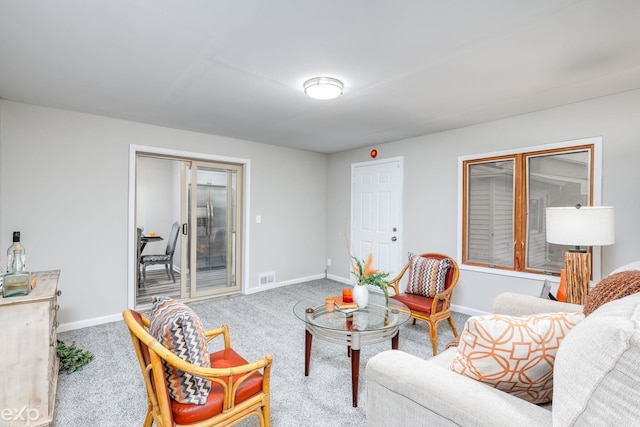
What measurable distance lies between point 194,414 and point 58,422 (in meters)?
1.26

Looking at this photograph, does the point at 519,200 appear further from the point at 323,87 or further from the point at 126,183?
the point at 126,183

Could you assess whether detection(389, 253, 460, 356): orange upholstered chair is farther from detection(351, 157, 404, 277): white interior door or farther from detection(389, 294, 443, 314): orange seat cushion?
detection(351, 157, 404, 277): white interior door

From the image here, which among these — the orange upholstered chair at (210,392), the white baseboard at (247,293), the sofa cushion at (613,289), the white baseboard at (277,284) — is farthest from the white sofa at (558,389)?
the white baseboard at (277,284)

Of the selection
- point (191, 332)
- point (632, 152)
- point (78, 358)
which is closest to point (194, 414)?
point (191, 332)

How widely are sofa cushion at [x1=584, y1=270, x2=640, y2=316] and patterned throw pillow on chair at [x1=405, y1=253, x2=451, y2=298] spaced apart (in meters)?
1.80

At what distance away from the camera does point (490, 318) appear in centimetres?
118

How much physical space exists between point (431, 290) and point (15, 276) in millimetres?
3168

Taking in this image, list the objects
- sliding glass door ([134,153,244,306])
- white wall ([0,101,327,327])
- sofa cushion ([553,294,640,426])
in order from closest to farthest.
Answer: sofa cushion ([553,294,640,426]) < white wall ([0,101,327,327]) < sliding glass door ([134,153,244,306])

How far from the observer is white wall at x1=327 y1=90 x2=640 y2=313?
2.75 metres

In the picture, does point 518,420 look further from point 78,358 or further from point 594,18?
point 78,358

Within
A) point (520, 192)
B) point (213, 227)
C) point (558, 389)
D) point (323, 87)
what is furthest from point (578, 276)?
point (213, 227)

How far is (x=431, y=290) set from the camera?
3.10 metres

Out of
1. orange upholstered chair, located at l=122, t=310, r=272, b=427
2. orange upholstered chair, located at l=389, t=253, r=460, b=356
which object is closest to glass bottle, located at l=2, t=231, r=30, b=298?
orange upholstered chair, located at l=122, t=310, r=272, b=427

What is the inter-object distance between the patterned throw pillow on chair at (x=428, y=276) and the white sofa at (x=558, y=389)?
1952mm
